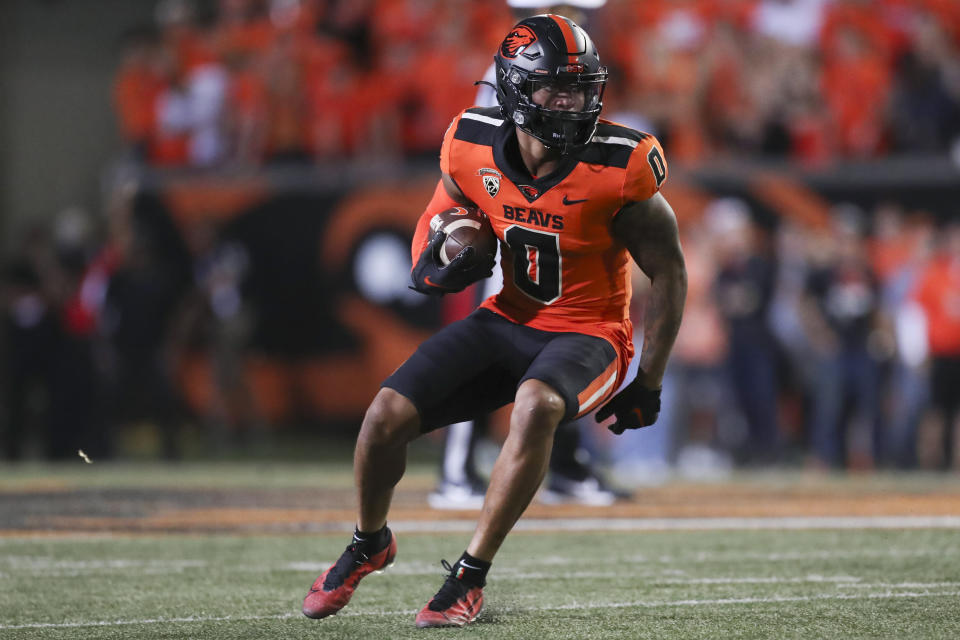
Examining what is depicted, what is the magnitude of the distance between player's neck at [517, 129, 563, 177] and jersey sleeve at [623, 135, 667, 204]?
0.75ft

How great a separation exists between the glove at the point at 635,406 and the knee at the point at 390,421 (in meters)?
0.60

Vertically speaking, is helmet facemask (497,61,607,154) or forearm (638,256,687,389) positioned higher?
helmet facemask (497,61,607,154)

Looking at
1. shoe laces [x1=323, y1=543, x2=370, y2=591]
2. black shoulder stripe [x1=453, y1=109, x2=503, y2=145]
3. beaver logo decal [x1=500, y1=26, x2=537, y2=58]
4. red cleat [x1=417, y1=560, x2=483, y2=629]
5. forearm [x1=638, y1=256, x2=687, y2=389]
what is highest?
A: beaver logo decal [x1=500, y1=26, x2=537, y2=58]

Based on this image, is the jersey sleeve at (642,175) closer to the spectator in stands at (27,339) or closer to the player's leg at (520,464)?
the player's leg at (520,464)

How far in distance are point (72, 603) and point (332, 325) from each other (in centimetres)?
667

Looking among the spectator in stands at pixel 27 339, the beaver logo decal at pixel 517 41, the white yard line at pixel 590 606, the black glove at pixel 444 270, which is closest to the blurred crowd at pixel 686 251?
the spectator in stands at pixel 27 339

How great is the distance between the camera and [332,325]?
11195 millimetres

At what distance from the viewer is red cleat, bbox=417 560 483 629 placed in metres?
4.09

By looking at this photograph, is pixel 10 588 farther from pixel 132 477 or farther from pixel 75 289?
pixel 75 289

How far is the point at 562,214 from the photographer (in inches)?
172

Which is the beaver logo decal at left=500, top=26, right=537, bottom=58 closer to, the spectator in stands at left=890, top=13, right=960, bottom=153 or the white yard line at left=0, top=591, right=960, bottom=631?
the white yard line at left=0, top=591, right=960, bottom=631

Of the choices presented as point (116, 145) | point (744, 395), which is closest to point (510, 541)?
point (744, 395)

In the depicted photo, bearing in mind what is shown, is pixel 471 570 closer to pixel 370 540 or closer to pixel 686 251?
pixel 370 540

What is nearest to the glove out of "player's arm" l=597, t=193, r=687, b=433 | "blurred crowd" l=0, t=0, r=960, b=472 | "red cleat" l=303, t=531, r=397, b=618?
"player's arm" l=597, t=193, r=687, b=433
